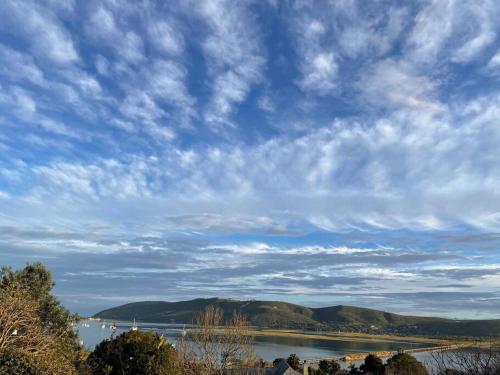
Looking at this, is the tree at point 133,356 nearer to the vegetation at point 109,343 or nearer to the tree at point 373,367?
the vegetation at point 109,343

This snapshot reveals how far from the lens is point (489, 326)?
195 meters

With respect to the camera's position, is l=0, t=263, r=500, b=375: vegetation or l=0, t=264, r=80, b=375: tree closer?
l=0, t=264, r=80, b=375: tree

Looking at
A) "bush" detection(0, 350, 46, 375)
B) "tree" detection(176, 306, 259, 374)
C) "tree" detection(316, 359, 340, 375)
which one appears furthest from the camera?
"tree" detection(316, 359, 340, 375)

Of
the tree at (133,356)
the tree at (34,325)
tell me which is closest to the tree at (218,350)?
the tree at (133,356)

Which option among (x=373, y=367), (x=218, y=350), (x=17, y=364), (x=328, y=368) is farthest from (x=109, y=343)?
(x=373, y=367)

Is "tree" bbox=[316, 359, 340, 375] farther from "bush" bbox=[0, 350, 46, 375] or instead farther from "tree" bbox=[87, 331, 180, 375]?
"bush" bbox=[0, 350, 46, 375]

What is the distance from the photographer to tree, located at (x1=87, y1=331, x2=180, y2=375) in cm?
3731

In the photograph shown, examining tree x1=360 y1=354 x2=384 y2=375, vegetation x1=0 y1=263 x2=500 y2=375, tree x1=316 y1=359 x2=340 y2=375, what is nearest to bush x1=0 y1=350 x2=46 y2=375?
vegetation x1=0 y1=263 x2=500 y2=375

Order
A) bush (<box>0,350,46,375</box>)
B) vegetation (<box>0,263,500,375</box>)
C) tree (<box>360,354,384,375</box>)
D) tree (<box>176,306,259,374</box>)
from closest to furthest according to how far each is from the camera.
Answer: bush (<box>0,350,46,375</box>) < vegetation (<box>0,263,500,375</box>) < tree (<box>176,306,259,374</box>) < tree (<box>360,354,384,375</box>)

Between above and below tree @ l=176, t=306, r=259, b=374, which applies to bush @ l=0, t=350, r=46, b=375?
below

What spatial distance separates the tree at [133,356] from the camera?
37.3 metres

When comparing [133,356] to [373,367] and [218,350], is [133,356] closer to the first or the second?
[218,350]

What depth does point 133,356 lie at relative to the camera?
3875 cm

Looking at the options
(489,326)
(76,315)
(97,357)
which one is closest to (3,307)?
(97,357)
